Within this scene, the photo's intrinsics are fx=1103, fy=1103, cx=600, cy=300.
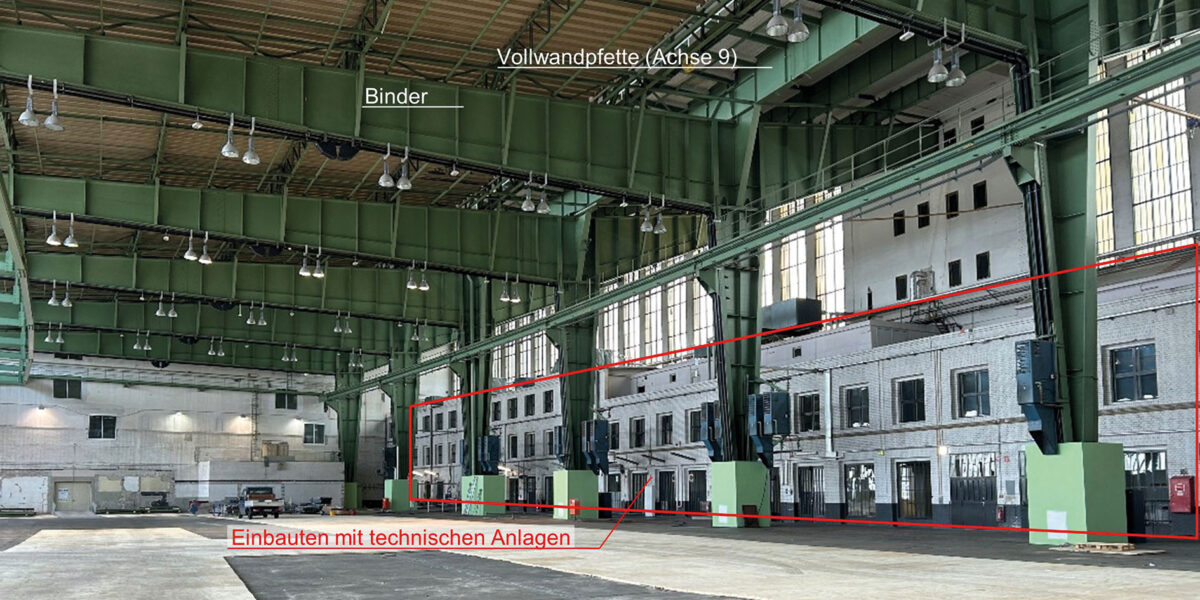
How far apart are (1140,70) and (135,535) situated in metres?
36.9

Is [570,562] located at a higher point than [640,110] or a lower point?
lower

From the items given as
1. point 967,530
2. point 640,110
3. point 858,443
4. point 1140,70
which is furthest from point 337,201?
point 1140,70

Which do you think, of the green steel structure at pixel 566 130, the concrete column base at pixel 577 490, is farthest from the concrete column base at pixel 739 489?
the concrete column base at pixel 577 490

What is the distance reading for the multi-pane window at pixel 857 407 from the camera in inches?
1825

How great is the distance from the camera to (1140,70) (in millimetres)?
23438

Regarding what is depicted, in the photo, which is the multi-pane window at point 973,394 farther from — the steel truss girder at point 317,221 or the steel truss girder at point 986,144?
the steel truss girder at point 317,221

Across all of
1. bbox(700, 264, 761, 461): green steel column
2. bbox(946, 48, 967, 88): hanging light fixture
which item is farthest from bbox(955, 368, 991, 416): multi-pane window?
bbox(946, 48, 967, 88): hanging light fixture

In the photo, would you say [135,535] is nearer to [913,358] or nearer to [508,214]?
[508,214]

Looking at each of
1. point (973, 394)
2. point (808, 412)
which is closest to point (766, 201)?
point (973, 394)

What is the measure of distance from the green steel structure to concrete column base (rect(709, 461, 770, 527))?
0.64 meters

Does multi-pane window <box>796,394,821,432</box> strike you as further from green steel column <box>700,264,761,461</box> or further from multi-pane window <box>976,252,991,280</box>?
green steel column <box>700,264,761,461</box>

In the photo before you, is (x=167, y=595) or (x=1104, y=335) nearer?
(x=167, y=595)

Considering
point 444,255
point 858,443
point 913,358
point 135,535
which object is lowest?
point 135,535

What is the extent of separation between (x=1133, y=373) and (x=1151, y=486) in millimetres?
3674
